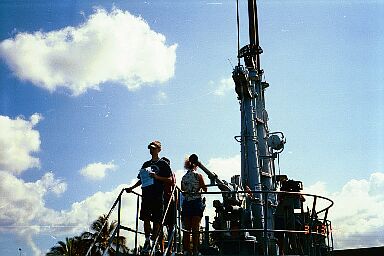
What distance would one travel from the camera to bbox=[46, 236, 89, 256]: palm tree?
3503 centimetres

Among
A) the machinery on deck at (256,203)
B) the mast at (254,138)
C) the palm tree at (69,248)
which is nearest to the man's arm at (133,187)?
the machinery on deck at (256,203)

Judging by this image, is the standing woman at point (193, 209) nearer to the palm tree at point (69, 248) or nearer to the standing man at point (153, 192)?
the standing man at point (153, 192)

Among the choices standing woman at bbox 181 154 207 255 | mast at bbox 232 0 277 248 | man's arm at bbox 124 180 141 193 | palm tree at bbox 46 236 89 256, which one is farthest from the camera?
palm tree at bbox 46 236 89 256

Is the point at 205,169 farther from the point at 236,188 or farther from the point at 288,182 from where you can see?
the point at 288,182

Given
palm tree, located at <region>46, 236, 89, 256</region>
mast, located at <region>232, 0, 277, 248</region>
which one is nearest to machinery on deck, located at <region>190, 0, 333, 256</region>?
mast, located at <region>232, 0, 277, 248</region>

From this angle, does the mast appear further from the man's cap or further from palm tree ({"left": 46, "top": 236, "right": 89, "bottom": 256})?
palm tree ({"left": 46, "top": 236, "right": 89, "bottom": 256})

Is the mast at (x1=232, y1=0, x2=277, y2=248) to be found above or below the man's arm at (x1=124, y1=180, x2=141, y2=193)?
above

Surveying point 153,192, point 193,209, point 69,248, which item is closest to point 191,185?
point 193,209

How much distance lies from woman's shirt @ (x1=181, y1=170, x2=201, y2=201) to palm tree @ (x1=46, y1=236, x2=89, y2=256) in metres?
29.7

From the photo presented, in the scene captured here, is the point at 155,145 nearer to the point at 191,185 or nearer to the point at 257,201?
the point at 191,185

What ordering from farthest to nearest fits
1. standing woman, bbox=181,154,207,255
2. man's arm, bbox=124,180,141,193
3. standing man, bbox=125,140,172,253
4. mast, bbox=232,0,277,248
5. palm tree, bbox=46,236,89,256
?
palm tree, bbox=46,236,89,256, mast, bbox=232,0,277,248, standing woman, bbox=181,154,207,255, man's arm, bbox=124,180,141,193, standing man, bbox=125,140,172,253

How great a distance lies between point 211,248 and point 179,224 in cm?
184

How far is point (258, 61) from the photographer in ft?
54.7

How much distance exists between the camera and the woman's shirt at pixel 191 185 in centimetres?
693
